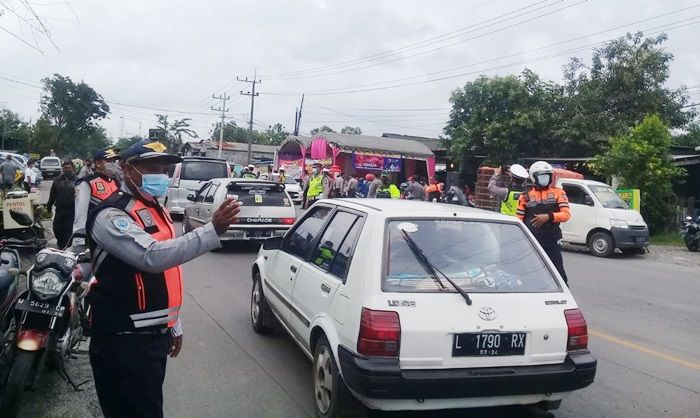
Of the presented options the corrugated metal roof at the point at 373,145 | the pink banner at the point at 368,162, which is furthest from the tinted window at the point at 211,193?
the pink banner at the point at 368,162

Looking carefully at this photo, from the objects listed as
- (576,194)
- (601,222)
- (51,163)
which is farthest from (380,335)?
(51,163)

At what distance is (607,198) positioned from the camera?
14727mm

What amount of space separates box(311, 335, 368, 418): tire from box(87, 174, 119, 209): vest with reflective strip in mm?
3035

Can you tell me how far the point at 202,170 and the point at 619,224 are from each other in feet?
37.6

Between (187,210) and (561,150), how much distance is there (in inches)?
705

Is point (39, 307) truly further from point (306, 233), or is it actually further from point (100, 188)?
point (100, 188)

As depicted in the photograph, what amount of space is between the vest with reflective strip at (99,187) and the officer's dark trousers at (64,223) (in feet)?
8.17

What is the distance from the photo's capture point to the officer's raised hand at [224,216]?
268cm

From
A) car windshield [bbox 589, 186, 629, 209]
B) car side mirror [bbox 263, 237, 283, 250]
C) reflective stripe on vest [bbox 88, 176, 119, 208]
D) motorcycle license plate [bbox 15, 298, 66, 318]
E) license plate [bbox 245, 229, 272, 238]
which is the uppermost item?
car windshield [bbox 589, 186, 629, 209]

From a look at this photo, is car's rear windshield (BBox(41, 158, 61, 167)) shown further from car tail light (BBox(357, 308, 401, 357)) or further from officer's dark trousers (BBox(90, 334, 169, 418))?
officer's dark trousers (BBox(90, 334, 169, 418))

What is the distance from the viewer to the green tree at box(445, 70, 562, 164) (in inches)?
1020

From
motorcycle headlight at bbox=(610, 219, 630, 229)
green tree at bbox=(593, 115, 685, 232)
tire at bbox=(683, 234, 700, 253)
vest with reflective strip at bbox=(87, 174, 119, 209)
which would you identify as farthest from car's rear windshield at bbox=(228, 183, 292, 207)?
green tree at bbox=(593, 115, 685, 232)

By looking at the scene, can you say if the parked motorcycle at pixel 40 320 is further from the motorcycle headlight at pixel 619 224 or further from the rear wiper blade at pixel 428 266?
the motorcycle headlight at pixel 619 224

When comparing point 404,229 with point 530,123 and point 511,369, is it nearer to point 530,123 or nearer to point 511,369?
point 511,369
